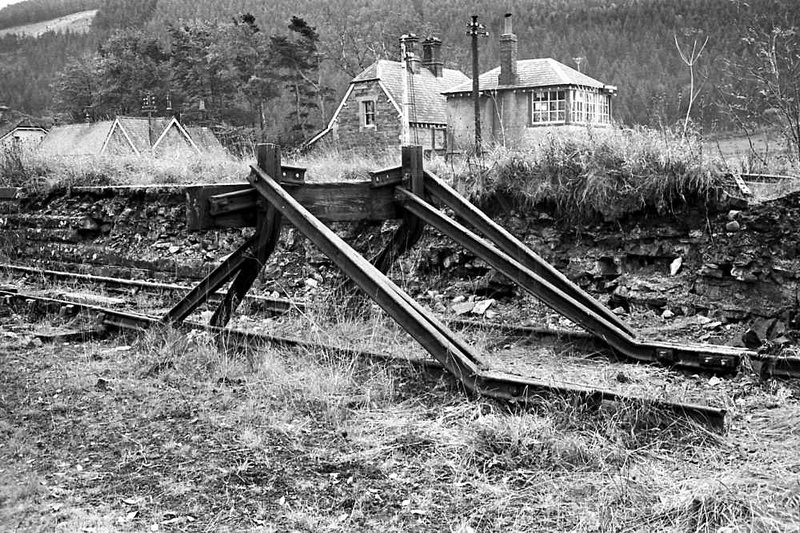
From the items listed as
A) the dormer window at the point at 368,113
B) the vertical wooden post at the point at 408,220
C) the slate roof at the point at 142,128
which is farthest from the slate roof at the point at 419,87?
the vertical wooden post at the point at 408,220

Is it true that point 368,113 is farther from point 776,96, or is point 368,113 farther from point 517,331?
point 517,331

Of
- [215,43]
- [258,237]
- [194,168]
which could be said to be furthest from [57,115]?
[258,237]

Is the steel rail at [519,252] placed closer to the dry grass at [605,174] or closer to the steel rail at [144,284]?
the dry grass at [605,174]

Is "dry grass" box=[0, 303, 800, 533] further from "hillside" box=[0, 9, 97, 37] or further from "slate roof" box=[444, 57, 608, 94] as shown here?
"hillside" box=[0, 9, 97, 37]

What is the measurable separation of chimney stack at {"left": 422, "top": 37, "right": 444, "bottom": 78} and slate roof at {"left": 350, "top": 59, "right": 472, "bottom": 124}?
44 centimetres

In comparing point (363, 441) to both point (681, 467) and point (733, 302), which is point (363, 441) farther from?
point (733, 302)

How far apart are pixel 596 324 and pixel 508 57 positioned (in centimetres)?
3262

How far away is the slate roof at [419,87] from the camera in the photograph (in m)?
38.7

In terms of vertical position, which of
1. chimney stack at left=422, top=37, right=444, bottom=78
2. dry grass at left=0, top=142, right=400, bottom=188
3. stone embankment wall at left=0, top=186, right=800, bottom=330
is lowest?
stone embankment wall at left=0, top=186, right=800, bottom=330

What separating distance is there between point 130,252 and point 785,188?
357 inches

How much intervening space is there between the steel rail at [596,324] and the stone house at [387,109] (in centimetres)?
3183

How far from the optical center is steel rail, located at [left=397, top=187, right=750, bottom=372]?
205 inches

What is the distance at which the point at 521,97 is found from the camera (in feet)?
121

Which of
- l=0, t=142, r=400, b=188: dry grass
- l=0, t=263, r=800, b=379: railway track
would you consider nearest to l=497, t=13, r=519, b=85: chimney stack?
l=0, t=142, r=400, b=188: dry grass
